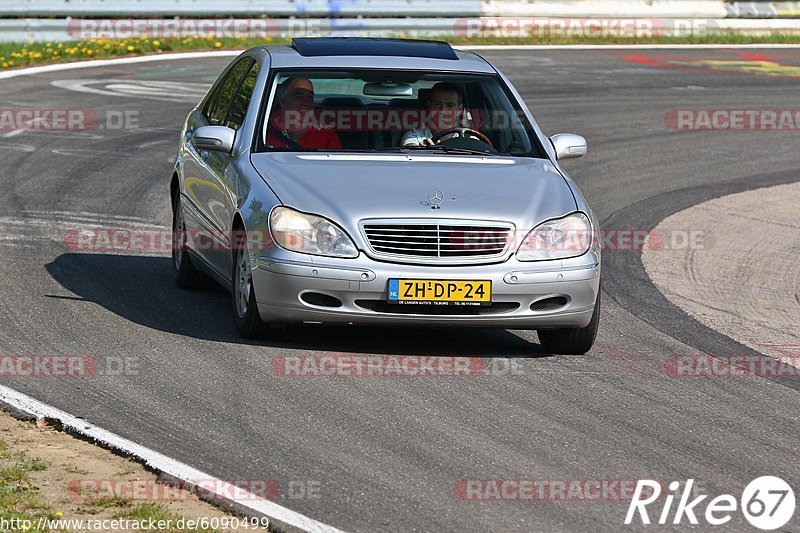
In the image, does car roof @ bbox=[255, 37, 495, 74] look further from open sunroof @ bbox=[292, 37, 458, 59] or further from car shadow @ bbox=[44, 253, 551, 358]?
car shadow @ bbox=[44, 253, 551, 358]

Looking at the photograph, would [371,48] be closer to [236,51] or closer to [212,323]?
[212,323]

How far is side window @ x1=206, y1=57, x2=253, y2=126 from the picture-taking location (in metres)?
9.88

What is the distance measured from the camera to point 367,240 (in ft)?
26.1

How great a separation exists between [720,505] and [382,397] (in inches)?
78.4

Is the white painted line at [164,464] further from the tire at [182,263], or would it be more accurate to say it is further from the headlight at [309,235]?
the tire at [182,263]

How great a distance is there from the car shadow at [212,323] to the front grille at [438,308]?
0.41m

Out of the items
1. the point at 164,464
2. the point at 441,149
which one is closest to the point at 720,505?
the point at 164,464

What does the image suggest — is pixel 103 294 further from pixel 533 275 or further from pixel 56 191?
pixel 56 191

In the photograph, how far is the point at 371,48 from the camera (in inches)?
386

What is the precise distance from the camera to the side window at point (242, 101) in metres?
9.35

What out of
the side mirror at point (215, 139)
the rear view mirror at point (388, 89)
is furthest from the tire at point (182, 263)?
the rear view mirror at point (388, 89)

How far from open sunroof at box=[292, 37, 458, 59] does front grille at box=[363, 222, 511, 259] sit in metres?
2.01

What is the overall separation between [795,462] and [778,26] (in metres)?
25.4

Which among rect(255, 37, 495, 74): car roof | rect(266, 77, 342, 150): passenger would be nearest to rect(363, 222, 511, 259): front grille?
rect(266, 77, 342, 150): passenger
